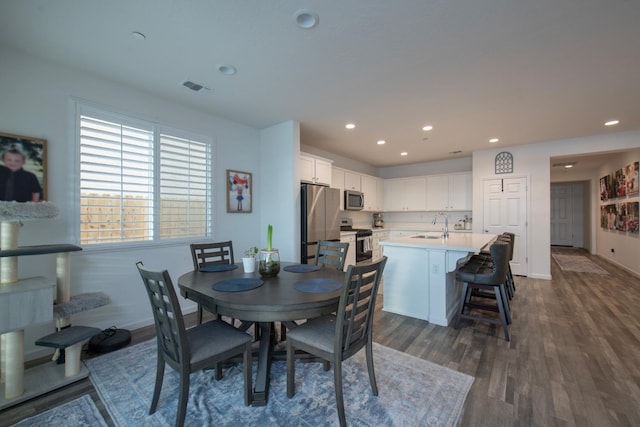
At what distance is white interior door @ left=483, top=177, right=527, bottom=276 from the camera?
5.20 metres

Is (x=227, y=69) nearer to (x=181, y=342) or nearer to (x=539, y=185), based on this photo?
(x=181, y=342)

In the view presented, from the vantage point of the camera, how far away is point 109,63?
94.6 inches

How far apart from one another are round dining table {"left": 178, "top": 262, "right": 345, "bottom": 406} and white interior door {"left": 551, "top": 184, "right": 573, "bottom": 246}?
11447mm

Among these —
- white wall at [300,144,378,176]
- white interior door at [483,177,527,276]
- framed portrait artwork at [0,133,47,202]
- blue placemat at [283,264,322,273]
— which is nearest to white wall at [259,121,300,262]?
white wall at [300,144,378,176]

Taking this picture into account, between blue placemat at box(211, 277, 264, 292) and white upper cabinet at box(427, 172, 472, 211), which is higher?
white upper cabinet at box(427, 172, 472, 211)

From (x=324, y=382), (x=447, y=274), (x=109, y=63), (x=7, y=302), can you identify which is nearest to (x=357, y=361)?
(x=324, y=382)

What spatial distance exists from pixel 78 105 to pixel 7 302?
1833 millimetres

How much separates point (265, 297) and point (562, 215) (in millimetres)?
12338

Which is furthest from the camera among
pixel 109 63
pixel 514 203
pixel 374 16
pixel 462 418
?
pixel 514 203

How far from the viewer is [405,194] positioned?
6.87 metres

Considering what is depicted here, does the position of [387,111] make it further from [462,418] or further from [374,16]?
[462,418]

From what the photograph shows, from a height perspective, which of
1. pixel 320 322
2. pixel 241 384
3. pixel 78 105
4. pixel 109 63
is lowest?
pixel 241 384

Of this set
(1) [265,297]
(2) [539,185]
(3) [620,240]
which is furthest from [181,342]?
(3) [620,240]

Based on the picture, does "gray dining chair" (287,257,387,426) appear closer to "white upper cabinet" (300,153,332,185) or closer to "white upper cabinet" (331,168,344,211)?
"white upper cabinet" (300,153,332,185)
